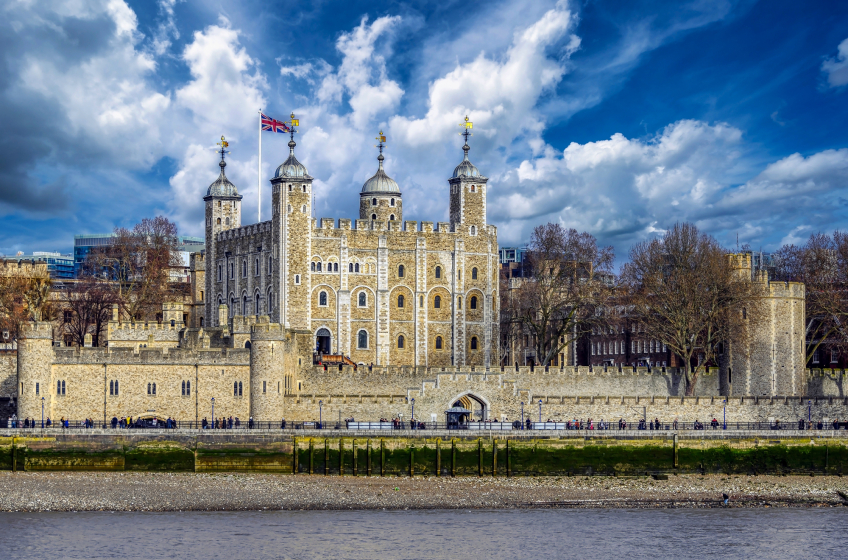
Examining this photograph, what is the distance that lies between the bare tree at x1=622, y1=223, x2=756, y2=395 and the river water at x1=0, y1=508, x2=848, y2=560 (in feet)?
74.8

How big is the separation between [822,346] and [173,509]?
160ft

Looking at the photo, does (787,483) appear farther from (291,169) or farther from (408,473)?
(291,169)

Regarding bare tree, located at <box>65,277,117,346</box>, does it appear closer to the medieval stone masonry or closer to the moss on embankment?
the medieval stone masonry

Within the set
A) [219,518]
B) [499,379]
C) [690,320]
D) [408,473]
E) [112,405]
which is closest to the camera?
[219,518]

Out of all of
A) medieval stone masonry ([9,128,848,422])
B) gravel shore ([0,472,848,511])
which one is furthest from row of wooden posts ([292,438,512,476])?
medieval stone masonry ([9,128,848,422])

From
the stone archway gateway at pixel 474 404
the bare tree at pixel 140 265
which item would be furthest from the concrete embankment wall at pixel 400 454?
the bare tree at pixel 140 265

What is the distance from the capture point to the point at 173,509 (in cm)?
5103

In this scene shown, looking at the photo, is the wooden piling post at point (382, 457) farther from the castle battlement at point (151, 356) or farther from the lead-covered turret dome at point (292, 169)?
the lead-covered turret dome at point (292, 169)

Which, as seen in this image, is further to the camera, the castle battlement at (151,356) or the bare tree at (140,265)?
the bare tree at (140,265)

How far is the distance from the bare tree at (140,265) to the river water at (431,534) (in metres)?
40.1

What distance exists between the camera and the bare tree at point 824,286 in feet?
259

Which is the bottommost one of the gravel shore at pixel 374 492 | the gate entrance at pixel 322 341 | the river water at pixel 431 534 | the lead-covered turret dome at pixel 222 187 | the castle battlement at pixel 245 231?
A: the river water at pixel 431 534

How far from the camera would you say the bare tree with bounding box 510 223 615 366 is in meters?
80.7

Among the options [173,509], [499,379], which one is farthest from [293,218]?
[173,509]
